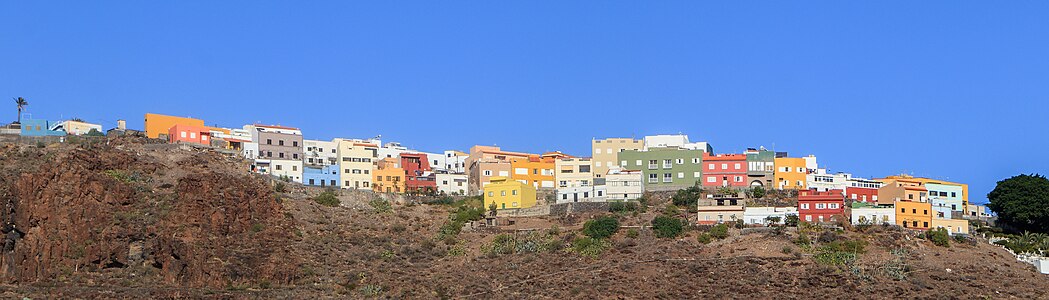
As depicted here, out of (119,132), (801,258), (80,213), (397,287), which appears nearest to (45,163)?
(80,213)

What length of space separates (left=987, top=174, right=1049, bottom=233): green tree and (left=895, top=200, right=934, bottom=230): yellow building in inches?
224

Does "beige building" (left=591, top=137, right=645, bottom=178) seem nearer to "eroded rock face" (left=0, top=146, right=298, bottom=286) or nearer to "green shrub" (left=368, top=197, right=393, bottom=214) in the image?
"green shrub" (left=368, top=197, right=393, bottom=214)

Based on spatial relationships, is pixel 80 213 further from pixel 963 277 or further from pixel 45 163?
pixel 963 277

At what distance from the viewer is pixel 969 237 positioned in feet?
295

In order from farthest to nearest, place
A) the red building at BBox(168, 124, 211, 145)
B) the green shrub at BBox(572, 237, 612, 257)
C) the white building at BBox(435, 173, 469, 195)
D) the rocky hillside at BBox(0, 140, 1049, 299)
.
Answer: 1. the white building at BBox(435, 173, 469, 195)
2. the red building at BBox(168, 124, 211, 145)
3. the green shrub at BBox(572, 237, 612, 257)
4. the rocky hillside at BBox(0, 140, 1049, 299)

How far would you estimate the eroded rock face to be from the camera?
78.6 meters

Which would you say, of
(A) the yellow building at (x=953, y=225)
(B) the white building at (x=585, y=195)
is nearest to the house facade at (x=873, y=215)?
(A) the yellow building at (x=953, y=225)

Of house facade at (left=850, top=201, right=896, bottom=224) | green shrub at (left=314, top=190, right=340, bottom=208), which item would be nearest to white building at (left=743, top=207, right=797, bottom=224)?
house facade at (left=850, top=201, right=896, bottom=224)

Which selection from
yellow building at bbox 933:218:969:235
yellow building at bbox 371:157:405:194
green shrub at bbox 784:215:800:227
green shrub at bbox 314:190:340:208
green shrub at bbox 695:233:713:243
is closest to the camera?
green shrub at bbox 695:233:713:243

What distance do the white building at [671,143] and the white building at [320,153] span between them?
24416 mm

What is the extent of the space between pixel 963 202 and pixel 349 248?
45.3 metres

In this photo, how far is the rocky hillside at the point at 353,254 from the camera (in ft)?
255

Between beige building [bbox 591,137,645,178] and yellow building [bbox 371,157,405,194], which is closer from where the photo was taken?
yellow building [bbox 371,157,405,194]

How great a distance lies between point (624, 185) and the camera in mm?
105125
